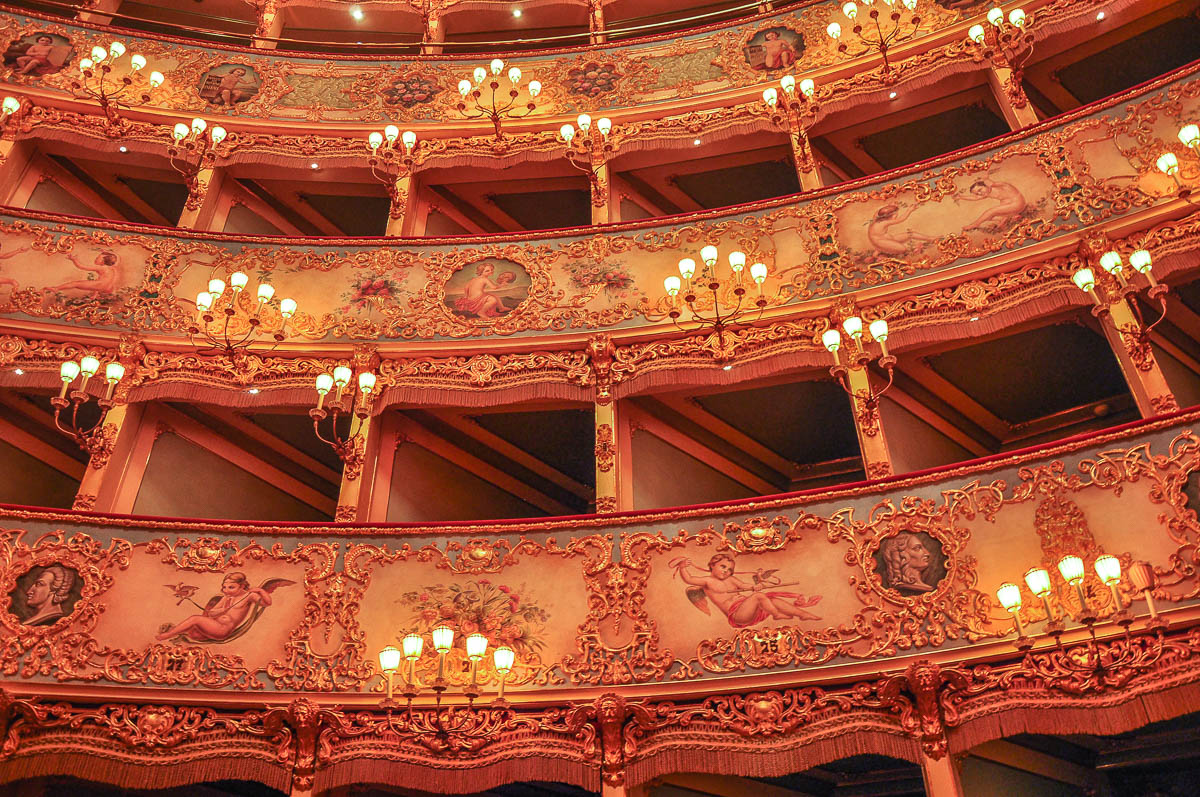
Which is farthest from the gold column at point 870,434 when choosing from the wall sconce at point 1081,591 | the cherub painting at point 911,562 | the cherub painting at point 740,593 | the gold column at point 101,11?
the gold column at point 101,11

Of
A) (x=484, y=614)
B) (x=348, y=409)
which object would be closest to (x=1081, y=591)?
(x=484, y=614)

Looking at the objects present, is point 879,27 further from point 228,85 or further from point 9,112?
point 9,112

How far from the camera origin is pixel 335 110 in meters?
13.6

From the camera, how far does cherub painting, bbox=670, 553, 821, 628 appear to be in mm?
7469

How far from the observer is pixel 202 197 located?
12414 millimetres

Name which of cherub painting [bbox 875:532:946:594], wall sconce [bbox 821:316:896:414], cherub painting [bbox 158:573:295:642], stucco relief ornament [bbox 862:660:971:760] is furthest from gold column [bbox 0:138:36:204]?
stucco relief ornament [bbox 862:660:971:760]

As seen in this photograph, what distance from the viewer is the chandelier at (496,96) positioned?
12921 millimetres

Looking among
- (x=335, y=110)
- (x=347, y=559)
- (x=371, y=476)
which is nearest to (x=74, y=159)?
(x=335, y=110)

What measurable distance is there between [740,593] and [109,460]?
5.96 metres

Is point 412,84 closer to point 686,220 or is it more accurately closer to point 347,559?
point 686,220

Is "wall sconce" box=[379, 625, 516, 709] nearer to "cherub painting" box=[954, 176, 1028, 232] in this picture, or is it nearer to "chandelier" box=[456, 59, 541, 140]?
"cherub painting" box=[954, 176, 1028, 232]

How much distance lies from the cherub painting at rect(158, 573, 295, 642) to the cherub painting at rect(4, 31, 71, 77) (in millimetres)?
8630

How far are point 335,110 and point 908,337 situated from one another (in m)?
8.33

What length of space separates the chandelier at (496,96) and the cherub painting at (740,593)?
23.0 feet
